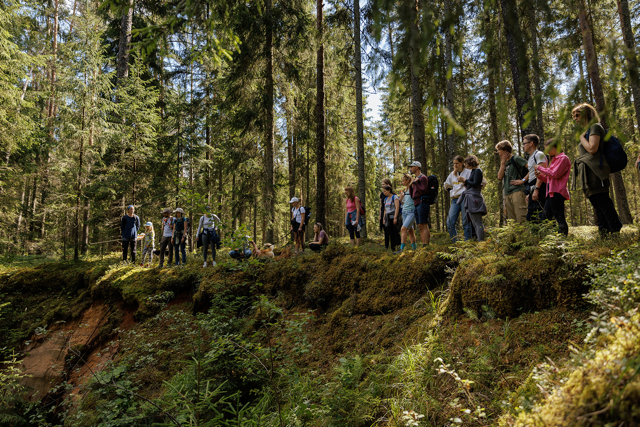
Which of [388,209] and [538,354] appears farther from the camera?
[388,209]

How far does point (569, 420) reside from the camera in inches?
57.1

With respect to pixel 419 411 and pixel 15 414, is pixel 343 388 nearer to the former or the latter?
pixel 419 411

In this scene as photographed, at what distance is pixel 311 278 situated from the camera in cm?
Answer: 625

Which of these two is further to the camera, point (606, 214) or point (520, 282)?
point (606, 214)

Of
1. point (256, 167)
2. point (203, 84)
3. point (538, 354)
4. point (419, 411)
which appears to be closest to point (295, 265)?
point (419, 411)

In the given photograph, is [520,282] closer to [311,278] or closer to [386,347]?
[386,347]

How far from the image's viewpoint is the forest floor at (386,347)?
8.43 ft

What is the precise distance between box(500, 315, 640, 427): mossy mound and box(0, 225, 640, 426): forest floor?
14mm

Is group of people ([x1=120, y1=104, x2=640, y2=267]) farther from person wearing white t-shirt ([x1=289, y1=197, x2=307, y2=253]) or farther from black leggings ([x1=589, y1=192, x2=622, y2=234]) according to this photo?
person wearing white t-shirt ([x1=289, y1=197, x2=307, y2=253])

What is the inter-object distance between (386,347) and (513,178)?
3848 millimetres

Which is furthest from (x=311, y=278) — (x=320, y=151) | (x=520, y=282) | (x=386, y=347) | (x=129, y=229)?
(x=129, y=229)

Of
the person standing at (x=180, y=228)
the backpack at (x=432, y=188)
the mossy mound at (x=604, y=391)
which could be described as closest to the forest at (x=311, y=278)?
the mossy mound at (x=604, y=391)

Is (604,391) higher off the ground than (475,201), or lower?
lower

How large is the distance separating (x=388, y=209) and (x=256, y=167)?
832 cm
